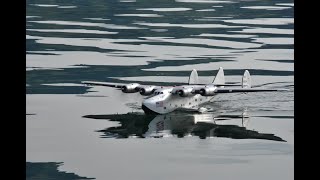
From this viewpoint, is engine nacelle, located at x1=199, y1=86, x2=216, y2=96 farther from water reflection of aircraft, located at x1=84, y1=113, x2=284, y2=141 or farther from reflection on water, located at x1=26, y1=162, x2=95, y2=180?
reflection on water, located at x1=26, y1=162, x2=95, y2=180

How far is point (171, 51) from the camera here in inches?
5054

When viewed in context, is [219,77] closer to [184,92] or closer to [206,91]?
[206,91]

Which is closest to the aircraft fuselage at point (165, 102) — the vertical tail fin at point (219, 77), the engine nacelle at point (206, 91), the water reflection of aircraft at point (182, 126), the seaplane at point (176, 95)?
Answer: the seaplane at point (176, 95)

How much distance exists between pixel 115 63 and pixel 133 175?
70495 mm

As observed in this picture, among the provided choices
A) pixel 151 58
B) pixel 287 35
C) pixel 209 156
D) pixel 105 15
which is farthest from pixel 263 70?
pixel 105 15

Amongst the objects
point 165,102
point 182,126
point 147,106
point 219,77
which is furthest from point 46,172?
point 219,77

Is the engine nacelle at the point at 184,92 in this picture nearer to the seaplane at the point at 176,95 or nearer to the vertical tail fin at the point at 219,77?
the seaplane at the point at 176,95

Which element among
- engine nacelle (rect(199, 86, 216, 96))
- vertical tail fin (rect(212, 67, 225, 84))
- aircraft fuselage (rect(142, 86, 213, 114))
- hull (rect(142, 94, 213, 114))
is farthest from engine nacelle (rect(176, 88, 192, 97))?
vertical tail fin (rect(212, 67, 225, 84))

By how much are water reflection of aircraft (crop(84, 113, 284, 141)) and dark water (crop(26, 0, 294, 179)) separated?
0.09m

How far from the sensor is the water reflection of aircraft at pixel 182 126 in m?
62.2

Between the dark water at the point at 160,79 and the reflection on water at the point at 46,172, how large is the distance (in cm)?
26

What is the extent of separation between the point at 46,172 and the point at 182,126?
23.5 m

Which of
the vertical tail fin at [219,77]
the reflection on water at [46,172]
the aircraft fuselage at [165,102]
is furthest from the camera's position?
the vertical tail fin at [219,77]
